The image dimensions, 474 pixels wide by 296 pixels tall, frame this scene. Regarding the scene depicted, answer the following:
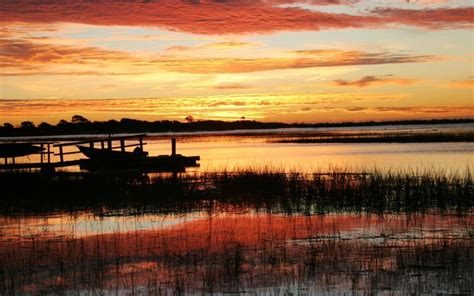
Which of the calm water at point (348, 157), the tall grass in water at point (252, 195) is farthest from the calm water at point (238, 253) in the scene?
the calm water at point (348, 157)

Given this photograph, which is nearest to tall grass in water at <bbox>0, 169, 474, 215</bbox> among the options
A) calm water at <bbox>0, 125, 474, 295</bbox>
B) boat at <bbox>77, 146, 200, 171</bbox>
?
calm water at <bbox>0, 125, 474, 295</bbox>

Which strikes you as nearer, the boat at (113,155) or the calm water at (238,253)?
the calm water at (238,253)

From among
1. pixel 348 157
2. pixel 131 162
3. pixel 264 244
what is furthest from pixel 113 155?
pixel 264 244

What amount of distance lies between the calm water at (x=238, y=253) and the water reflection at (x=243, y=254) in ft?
0.07

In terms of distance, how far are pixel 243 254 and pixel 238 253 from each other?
0.43 feet

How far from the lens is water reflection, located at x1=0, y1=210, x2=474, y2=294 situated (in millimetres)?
10695

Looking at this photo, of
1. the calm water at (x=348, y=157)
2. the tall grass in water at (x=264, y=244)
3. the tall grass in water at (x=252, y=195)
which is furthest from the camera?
the calm water at (x=348, y=157)

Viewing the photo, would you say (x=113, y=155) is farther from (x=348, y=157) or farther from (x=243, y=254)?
(x=243, y=254)

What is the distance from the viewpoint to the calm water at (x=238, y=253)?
34.8 ft

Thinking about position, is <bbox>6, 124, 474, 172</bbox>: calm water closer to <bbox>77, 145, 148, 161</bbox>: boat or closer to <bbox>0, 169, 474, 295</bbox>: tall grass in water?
<bbox>77, 145, 148, 161</bbox>: boat

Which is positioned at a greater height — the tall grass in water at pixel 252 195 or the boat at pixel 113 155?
the boat at pixel 113 155

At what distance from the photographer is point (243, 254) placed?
43.0 ft

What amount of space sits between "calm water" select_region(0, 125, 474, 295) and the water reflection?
0.9 inches

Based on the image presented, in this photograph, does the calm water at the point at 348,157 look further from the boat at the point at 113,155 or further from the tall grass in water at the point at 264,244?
the tall grass in water at the point at 264,244
